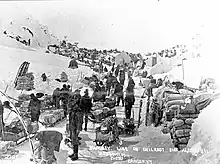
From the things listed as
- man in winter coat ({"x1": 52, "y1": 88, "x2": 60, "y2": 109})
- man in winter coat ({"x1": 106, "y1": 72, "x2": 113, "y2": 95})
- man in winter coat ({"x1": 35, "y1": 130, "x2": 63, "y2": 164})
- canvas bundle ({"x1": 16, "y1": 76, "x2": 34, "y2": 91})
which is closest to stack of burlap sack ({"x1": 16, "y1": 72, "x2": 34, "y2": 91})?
canvas bundle ({"x1": 16, "y1": 76, "x2": 34, "y2": 91})

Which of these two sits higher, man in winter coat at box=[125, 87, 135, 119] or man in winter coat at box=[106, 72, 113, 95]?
man in winter coat at box=[106, 72, 113, 95]

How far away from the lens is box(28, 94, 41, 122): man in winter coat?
201 centimetres

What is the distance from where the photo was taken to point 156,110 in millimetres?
1945

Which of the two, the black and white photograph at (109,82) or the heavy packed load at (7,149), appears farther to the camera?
the heavy packed load at (7,149)

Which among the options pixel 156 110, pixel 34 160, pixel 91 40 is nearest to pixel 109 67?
pixel 91 40

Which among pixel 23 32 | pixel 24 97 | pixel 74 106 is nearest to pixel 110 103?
pixel 74 106

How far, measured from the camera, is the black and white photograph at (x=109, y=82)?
1.92 meters

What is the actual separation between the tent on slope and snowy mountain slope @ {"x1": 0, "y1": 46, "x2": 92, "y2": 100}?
133mm

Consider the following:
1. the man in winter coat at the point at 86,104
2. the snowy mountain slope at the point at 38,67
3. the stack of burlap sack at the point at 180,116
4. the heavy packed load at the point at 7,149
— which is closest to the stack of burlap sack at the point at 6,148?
the heavy packed load at the point at 7,149

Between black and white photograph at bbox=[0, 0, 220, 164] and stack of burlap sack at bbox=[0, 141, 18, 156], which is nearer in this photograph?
black and white photograph at bbox=[0, 0, 220, 164]

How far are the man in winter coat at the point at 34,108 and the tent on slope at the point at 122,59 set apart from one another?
0.41 metres

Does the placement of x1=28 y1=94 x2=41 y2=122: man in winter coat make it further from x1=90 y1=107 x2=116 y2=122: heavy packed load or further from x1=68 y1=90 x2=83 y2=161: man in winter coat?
x1=90 y1=107 x2=116 y2=122: heavy packed load

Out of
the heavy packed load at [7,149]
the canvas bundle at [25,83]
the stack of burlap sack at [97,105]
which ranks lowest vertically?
the heavy packed load at [7,149]

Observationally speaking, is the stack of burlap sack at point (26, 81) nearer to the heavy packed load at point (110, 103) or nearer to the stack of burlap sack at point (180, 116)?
the heavy packed load at point (110, 103)
